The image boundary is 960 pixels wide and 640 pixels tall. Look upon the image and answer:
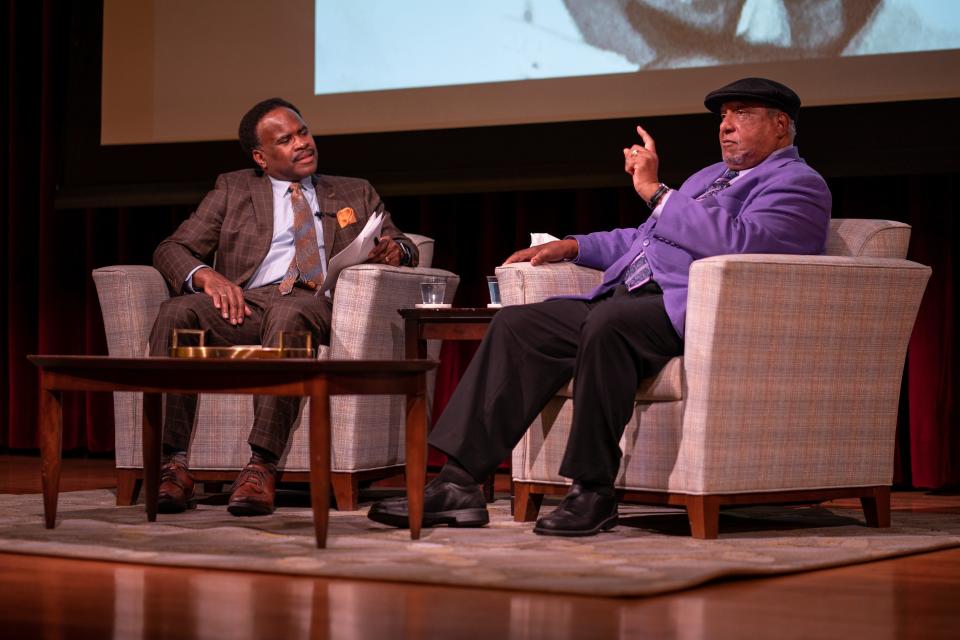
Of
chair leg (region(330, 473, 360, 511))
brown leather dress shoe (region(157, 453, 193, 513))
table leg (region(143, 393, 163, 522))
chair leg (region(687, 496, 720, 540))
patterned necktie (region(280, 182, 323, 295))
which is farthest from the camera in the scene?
patterned necktie (region(280, 182, 323, 295))

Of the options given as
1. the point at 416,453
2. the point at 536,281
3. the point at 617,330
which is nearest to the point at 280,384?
the point at 416,453

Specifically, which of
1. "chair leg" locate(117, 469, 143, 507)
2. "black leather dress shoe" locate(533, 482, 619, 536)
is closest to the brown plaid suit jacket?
"chair leg" locate(117, 469, 143, 507)

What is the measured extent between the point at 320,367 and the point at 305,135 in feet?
5.29

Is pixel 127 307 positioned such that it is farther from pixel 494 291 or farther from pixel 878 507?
pixel 878 507

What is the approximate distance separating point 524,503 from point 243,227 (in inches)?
51.1

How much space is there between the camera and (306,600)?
2143mm

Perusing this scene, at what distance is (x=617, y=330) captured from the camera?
302cm

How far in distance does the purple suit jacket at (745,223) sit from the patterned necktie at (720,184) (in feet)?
0.18

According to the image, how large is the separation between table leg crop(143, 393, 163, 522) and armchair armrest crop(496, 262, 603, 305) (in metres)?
0.95

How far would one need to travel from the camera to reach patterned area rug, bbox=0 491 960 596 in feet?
7.75

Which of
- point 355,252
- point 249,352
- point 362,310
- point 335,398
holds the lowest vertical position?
point 335,398

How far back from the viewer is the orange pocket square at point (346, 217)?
4031mm

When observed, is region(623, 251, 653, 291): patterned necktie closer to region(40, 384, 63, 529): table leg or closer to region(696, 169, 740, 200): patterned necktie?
region(696, 169, 740, 200): patterned necktie

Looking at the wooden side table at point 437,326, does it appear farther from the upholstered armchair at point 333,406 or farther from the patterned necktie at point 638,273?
the patterned necktie at point 638,273
